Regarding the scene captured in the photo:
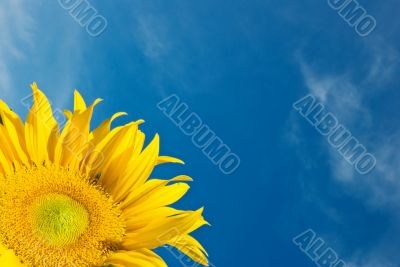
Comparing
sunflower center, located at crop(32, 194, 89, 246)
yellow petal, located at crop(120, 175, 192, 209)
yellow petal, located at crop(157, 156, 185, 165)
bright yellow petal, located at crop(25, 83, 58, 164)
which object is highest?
yellow petal, located at crop(157, 156, 185, 165)

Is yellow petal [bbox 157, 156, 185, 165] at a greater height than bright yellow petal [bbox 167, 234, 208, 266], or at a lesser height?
greater

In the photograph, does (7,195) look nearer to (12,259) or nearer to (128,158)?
(12,259)

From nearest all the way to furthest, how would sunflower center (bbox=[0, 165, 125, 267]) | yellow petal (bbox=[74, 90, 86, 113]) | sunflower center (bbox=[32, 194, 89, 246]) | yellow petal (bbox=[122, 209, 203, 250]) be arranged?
yellow petal (bbox=[122, 209, 203, 250]) < yellow petal (bbox=[74, 90, 86, 113]) < sunflower center (bbox=[0, 165, 125, 267]) < sunflower center (bbox=[32, 194, 89, 246])

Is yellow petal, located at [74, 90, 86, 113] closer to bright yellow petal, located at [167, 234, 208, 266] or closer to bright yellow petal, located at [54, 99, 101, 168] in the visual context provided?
bright yellow petal, located at [54, 99, 101, 168]

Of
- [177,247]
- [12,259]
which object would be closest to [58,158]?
[12,259]

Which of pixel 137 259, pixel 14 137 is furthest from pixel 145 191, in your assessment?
pixel 14 137

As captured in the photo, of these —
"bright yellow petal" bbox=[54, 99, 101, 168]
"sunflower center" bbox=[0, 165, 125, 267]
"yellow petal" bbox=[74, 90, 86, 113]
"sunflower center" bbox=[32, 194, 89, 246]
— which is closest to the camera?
"bright yellow petal" bbox=[54, 99, 101, 168]

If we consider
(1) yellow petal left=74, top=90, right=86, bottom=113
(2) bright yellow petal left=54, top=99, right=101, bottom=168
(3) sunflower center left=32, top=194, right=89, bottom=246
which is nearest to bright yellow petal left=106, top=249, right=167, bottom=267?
(3) sunflower center left=32, top=194, right=89, bottom=246

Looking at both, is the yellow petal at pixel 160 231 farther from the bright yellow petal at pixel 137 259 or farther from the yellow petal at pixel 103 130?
the yellow petal at pixel 103 130
